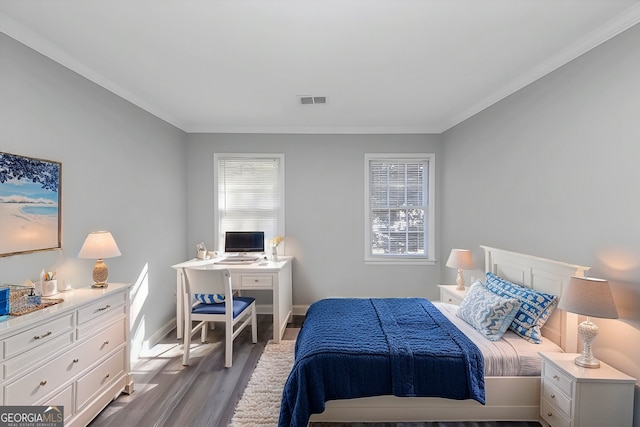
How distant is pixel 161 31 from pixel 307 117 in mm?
1898

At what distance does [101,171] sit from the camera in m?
2.51

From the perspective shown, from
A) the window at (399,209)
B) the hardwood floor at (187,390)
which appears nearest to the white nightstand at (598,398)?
the hardwood floor at (187,390)

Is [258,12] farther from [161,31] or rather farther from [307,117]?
[307,117]

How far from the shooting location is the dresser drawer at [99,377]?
1.91 m

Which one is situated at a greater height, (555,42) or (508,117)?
(555,42)

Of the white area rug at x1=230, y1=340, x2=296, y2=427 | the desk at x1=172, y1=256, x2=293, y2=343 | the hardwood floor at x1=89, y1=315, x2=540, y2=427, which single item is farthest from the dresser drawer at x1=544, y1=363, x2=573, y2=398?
the desk at x1=172, y1=256, x2=293, y2=343

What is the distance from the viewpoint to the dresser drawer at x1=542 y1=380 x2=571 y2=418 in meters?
1.74

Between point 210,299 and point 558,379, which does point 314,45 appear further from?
point 558,379

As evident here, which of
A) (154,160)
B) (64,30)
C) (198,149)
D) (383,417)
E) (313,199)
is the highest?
(64,30)

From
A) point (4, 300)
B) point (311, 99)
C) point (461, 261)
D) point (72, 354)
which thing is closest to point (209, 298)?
point (72, 354)

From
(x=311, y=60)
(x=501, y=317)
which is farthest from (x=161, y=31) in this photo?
(x=501, y=317)

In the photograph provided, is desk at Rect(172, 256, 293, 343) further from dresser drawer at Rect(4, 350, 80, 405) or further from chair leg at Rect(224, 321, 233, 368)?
dresser drawer at Rect(4, 350, 80, 405)

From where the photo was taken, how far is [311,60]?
2.22 m

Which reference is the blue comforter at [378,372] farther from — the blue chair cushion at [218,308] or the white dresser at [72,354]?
the white dresser at [72,354]
